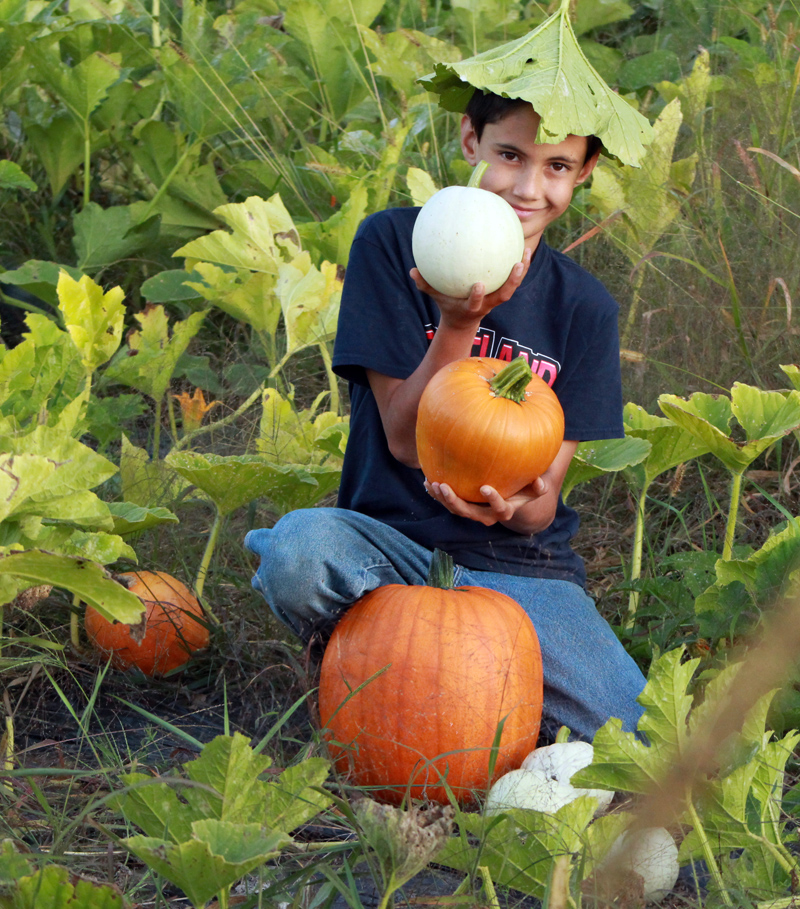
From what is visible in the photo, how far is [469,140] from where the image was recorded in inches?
77.4

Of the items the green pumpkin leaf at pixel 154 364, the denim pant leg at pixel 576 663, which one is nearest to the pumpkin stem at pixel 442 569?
the denim pant leg at pixel 576 663

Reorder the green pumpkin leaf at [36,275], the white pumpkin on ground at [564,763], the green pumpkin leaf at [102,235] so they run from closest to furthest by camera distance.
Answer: the white pumpkin on ground at [564,763]
the green pumpkin leaf at [36,275]
the green pumpkin leaf at [102,235]

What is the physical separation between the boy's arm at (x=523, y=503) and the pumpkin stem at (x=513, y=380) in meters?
0.15

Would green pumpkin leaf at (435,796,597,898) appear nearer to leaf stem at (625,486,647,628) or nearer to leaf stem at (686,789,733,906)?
leaf stem at (686,789,733,906)

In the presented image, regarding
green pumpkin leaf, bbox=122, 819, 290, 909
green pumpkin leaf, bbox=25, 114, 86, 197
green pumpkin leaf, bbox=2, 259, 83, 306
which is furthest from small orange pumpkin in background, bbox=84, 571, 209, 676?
green pumpkin leaf, bbox=25, 114, 86, 197

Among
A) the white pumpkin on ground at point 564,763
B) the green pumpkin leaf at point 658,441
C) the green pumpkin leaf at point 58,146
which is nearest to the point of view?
the white pumpkin on ground at point 564,763

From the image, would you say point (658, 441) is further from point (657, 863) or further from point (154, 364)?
point (154, 364)

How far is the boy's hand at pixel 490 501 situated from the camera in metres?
1.69

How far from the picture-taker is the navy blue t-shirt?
1.96 m

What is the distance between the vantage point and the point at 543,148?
1818 mm

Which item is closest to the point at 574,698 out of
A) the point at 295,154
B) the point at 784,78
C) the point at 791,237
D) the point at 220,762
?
the point at 220,762

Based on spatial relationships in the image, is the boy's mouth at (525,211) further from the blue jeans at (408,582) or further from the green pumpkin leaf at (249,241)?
the green pumpkin leaf at (249,241)

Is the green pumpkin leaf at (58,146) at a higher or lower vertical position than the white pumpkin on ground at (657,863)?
higher

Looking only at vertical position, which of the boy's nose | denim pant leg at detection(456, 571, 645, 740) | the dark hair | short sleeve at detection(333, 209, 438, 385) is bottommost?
denim pant leg at detection(456, 571, 645, 740)
